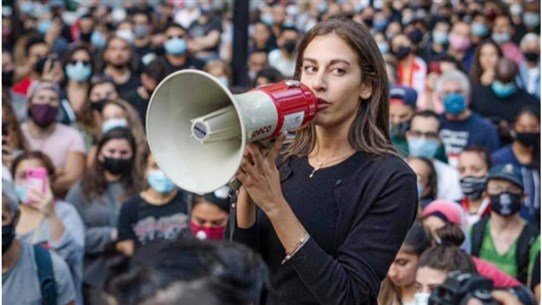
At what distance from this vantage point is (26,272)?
4703 millimetres

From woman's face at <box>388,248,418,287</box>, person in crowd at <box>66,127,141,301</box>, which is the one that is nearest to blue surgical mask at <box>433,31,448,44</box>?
person in crowd at <box>66,127,141,301</box>

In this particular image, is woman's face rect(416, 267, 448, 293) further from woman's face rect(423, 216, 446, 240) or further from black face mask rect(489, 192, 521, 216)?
black face mask rect(489, 192, 521, 216)

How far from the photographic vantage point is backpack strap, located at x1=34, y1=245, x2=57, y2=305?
15.4 ft

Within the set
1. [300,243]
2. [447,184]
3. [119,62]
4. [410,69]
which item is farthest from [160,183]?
[410,69]

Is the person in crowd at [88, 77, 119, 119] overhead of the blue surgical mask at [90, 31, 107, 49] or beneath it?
overhead

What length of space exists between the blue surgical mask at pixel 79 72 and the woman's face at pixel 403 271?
202 inches

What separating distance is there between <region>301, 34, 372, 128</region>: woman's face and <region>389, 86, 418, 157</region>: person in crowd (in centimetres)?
469

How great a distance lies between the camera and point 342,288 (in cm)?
248

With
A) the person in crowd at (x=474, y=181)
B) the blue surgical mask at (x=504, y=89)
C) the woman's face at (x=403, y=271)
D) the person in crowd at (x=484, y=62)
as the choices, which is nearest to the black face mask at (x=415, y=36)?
the person in crowd at (x=484, y=62)

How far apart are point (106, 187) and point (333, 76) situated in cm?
415

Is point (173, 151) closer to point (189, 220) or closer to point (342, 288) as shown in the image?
point (342, 288)

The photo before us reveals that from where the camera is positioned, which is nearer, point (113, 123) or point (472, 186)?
point (472, 186)

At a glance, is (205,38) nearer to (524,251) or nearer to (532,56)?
(532,56)

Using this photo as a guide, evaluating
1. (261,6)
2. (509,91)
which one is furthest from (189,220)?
(261,6)
